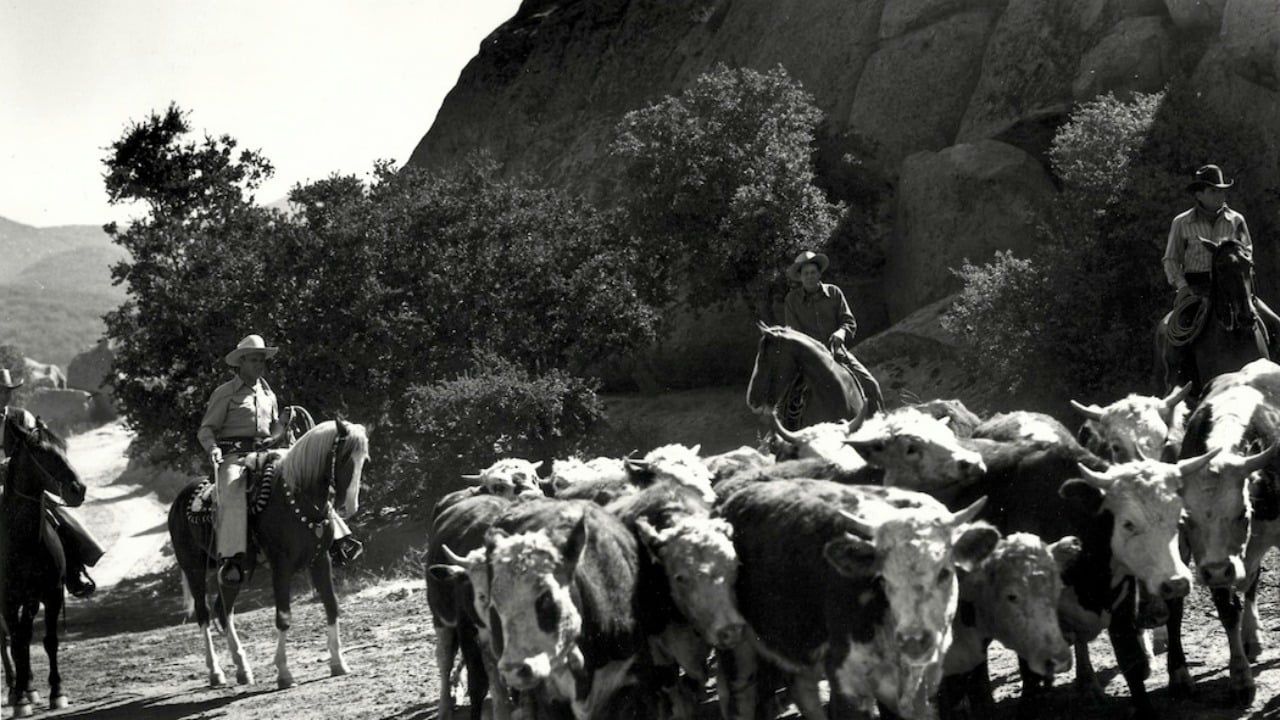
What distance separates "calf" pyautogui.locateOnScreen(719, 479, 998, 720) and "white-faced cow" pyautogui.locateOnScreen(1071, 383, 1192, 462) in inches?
132

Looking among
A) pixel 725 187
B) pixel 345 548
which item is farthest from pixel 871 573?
pixel 725 187

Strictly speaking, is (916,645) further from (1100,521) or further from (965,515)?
(1100,521)

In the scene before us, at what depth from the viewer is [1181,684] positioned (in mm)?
8797

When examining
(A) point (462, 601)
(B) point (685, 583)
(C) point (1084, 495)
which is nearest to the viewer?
(B) point (685, 583)

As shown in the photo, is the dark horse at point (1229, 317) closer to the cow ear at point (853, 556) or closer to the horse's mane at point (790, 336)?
the horse's mane at point (790, 336)

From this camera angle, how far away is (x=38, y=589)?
546 inches

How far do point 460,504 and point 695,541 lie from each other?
241 centimetres

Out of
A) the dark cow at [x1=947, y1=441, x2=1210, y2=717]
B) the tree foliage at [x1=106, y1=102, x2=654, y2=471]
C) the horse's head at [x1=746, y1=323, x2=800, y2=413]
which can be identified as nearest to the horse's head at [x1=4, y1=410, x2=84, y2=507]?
the horse's head at [x1=746, y1=323, x2=800, y2=413]

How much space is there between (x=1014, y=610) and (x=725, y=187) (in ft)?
76.4

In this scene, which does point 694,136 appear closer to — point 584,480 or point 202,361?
point 202,361

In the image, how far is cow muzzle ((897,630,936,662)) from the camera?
7.14 metres

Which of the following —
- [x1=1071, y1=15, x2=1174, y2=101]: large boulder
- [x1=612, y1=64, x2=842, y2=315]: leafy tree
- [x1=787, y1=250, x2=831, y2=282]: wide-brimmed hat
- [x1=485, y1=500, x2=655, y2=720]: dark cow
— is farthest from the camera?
[x1=612, y1=64, x2=842, y2=315]: leafy tree

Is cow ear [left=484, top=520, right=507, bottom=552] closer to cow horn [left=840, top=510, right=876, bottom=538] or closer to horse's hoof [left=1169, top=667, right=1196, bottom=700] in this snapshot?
cow horn [left=840, top=510, right=876, bottom=538]

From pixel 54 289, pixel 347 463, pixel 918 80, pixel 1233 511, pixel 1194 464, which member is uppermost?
pixel 54 289
